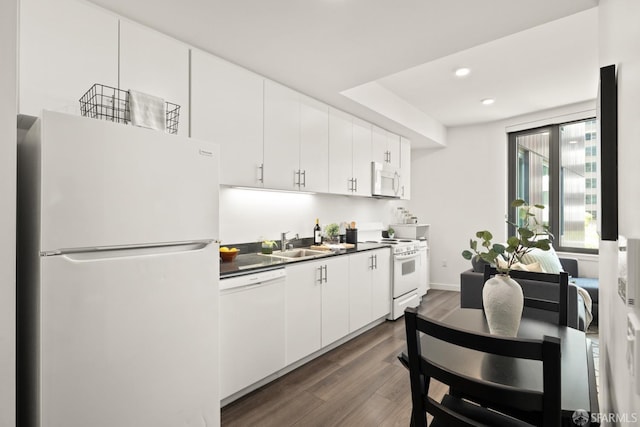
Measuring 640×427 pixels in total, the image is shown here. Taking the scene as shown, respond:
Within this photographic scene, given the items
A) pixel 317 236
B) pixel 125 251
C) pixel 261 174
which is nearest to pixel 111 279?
pixel 125 251

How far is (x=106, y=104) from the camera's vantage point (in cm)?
187

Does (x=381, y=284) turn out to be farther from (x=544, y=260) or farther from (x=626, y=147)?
(x=626, y=147)

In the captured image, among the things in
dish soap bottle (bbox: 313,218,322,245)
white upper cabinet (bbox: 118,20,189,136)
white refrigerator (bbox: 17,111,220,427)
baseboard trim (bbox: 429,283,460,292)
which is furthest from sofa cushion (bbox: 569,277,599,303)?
white upper cabinet (bbox: 118,20,189,136)

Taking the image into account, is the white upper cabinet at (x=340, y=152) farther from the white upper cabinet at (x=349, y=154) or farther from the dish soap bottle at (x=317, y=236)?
the dish soap bottle at (x=317, y=236)

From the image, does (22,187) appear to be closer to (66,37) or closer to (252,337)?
(66,37)

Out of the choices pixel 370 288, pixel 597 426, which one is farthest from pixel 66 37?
pixel 370 288

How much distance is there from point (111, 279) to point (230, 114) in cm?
148

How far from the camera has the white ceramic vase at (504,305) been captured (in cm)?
135

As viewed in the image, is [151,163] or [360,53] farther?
[360,53]

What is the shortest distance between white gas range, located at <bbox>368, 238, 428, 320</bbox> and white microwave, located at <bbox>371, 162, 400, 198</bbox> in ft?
2.24

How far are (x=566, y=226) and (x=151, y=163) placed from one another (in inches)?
209

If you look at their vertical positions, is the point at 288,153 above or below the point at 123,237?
above

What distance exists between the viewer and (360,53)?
2.45m

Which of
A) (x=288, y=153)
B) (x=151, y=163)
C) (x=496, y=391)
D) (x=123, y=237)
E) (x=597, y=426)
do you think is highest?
(x=288, y=153)
